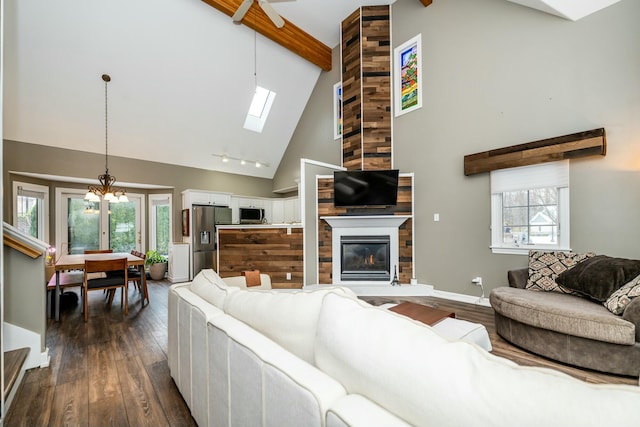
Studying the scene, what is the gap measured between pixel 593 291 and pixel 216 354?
2978 millimetres

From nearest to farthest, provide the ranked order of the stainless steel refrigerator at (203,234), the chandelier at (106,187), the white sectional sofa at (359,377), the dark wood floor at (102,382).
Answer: the white sectional sofa at (359,377)
the dark wood floor at (102,382)
the chandelier at (106,187)
the stainless steel refrigerator at (203,234)

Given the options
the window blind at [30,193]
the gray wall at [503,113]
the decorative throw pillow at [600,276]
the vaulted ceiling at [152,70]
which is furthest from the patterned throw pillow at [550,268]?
the window blind at [30,193]

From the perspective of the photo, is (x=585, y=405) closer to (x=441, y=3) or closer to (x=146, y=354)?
(x=146, y=354)

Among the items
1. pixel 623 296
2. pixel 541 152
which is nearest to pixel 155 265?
pixel 541 152

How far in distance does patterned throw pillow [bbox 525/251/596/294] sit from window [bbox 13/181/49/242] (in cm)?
767

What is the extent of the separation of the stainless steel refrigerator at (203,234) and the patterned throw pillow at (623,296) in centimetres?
617

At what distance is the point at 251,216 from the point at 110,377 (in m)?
5.50

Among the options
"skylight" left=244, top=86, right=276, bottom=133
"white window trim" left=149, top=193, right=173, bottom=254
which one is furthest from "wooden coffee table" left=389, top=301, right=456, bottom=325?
"white window trim" left=149, top=193, right=173, bottom=254

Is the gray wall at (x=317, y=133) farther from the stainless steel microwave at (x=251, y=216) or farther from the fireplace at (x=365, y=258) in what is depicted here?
the fireplace at (x=365, y=258)

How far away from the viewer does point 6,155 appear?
473 centimetres

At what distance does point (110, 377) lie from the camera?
7.30 ft

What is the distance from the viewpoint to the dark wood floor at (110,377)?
1.78 metres

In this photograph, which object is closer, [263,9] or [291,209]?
[263,9]

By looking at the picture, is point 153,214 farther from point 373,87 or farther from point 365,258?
point 373,87
